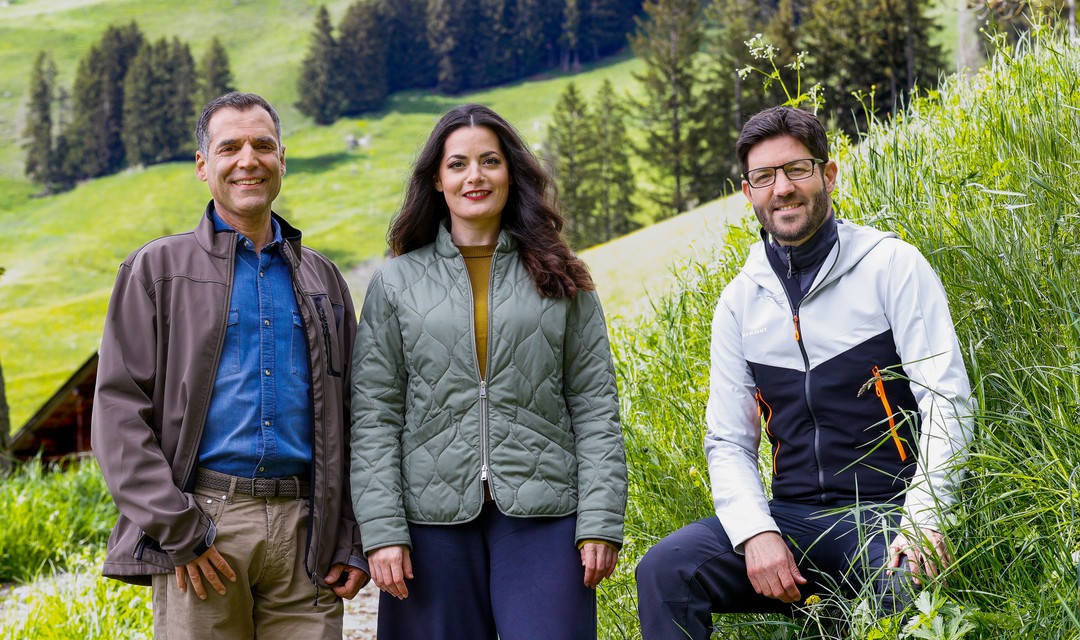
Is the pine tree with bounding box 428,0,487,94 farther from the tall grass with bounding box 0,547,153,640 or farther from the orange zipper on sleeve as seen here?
the orange zipper on sleeve

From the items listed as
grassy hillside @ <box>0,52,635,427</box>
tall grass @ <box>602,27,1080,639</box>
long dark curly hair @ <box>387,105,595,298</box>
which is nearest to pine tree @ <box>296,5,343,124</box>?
grassy hillside @ <box>0,52,635,427</box>

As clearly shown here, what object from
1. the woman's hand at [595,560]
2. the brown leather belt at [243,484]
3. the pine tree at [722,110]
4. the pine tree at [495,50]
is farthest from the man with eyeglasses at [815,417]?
the pine tree at [495,50]

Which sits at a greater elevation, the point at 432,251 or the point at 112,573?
the point at 432,251

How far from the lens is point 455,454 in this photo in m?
2.54

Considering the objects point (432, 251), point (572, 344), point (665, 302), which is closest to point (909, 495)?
point (572, 344)

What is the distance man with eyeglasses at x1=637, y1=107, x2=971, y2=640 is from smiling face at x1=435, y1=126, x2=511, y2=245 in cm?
77

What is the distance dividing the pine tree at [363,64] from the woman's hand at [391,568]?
2624 inches

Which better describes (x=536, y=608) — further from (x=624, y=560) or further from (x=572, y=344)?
(x=624, y=560)

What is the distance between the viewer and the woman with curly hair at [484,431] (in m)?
2.52

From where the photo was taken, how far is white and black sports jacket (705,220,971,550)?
8.15 feet

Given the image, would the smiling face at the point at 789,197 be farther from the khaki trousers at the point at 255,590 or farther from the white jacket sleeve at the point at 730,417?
the khaki trousers at the point at 255,590

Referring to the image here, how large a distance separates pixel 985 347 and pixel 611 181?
4373 centimetres

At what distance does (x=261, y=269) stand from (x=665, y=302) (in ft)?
9.99

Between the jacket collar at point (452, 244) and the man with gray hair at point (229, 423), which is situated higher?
the jacket collar at point (452, 244)
